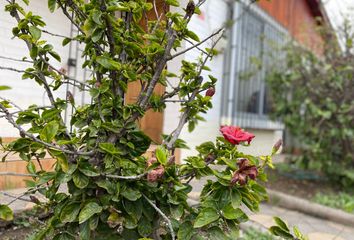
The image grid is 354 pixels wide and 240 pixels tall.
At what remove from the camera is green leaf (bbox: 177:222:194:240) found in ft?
4.18

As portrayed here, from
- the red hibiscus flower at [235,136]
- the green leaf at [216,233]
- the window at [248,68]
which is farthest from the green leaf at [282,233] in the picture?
the window at [248,68]

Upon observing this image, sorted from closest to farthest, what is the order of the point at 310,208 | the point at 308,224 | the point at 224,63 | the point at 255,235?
the point at 255,235
the point at 308,224
the point at 310,208
the point at 224,63

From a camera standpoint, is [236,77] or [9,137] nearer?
[9,137]

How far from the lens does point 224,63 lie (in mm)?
4844

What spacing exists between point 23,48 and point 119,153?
77 cm

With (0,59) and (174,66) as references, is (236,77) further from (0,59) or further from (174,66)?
(0,59)

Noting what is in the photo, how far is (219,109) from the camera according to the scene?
4.68 m

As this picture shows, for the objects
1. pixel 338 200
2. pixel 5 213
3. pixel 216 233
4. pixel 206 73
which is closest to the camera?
pixel 5 213

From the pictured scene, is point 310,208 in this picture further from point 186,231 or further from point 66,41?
point 66,41

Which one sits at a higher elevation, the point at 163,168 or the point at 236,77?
the point at 236,77

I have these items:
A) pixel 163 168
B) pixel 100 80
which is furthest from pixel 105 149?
pixel 100 80

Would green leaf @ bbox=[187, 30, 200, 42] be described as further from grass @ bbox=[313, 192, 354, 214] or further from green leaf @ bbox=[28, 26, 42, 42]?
grass @ bbox=[313, 192, 354, 214]

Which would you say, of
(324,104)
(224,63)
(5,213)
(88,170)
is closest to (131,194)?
(88,170)

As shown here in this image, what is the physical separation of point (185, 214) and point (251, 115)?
4.43 meters
